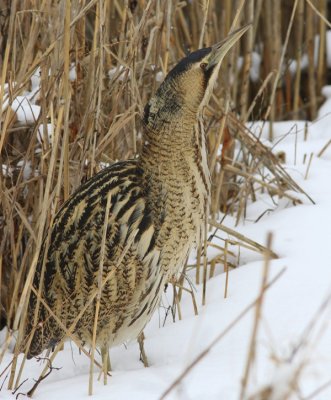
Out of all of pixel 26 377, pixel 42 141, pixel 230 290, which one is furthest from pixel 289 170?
pixel 26 377

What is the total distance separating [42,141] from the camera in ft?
10.2

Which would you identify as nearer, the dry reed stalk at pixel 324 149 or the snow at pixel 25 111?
the snow at pixel 25 111

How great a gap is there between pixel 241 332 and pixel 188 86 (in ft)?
2.44

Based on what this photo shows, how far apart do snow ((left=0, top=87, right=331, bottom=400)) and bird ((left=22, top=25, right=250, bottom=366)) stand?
0.58 ft

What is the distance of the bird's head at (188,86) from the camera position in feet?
8.66

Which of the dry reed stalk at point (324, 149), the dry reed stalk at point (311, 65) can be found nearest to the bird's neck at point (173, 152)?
the dry reed stalk at point (324, 149)

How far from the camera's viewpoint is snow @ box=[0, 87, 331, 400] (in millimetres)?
2428

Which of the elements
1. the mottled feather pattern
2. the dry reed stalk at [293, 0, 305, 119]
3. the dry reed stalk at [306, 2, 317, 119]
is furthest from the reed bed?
the dry reed stalk at [306, 2, 317, 119]

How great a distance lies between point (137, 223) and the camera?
2.74m

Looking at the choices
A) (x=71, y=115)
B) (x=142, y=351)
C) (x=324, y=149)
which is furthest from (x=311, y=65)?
(x=142, y=351)

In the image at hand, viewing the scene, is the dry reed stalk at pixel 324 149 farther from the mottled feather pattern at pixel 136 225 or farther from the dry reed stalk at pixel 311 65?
the mottled feather pattern at pixel 136 225

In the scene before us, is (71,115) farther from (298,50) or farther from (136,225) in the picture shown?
(298,50)

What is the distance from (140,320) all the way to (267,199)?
55.1 inches

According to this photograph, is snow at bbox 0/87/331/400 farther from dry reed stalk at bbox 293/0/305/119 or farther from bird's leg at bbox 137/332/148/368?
dry reed stalk at bbox 293/0/305/119
